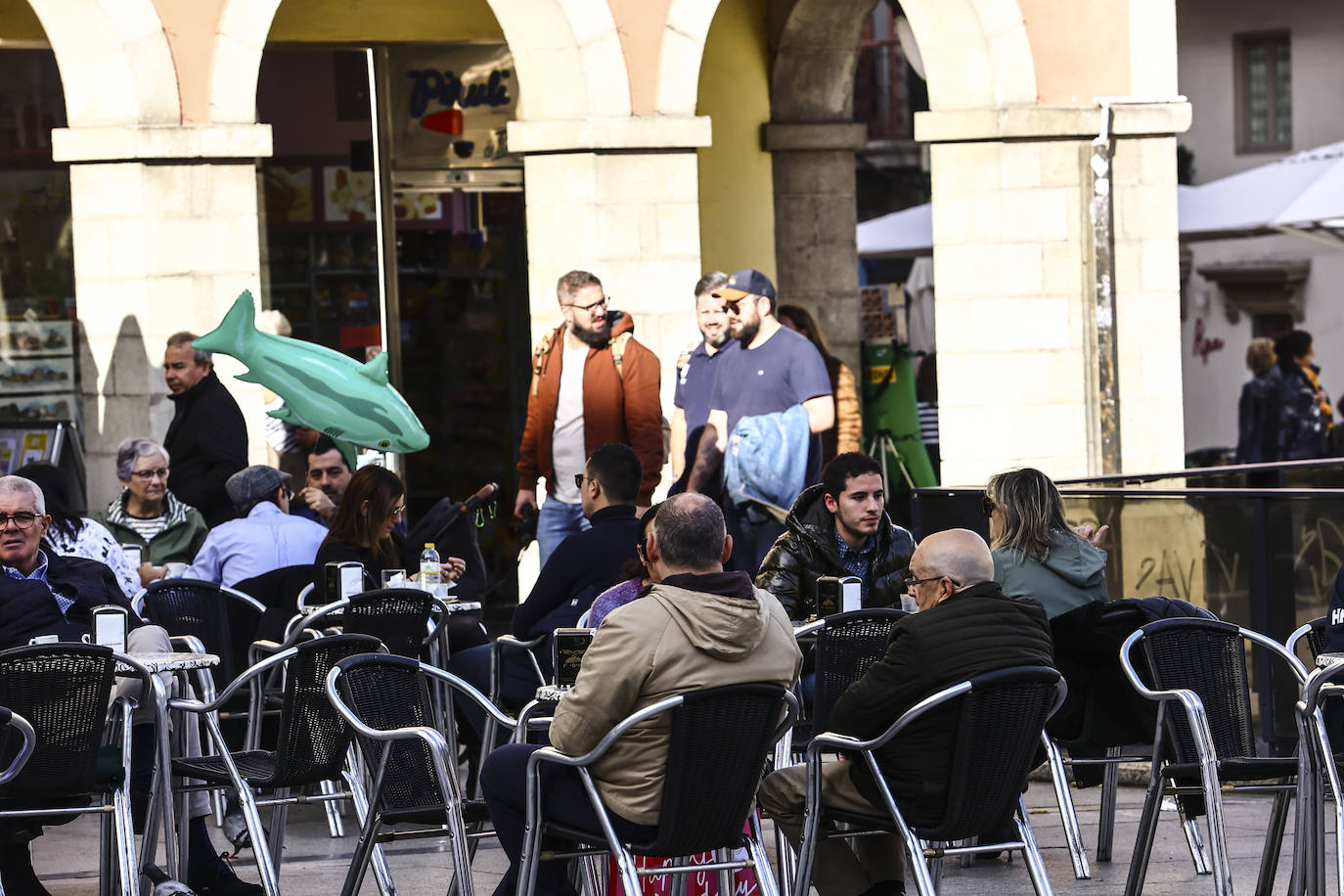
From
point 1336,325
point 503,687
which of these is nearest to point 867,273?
point 1336,325

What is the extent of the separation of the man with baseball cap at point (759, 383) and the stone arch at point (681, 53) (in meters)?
2.37

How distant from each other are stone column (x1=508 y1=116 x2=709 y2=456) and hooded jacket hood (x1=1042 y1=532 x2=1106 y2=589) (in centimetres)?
503

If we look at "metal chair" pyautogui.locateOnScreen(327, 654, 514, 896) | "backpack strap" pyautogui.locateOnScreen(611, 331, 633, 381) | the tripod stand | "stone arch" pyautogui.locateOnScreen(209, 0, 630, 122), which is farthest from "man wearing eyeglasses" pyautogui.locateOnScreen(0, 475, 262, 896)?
the tripod stand

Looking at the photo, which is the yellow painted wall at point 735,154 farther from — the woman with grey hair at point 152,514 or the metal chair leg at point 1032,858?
the metal chair leg at point 1032,858

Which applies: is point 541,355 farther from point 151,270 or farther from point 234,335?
point 151,270

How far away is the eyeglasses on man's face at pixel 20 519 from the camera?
24.5 feet

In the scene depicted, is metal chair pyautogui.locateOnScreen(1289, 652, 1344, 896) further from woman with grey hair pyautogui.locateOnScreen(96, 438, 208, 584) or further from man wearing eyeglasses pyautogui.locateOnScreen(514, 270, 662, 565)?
woman with grey hair pyautogui.locateOnScreen(96, 438, 208, 584)

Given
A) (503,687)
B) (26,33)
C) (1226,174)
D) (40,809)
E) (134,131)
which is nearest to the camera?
(40,809)

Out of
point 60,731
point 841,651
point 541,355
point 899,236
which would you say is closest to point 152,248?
point 541,355

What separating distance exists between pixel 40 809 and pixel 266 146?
20.4ft

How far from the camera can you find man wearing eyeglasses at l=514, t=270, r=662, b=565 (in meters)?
11.0

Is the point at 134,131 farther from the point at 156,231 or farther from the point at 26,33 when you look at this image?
the point at 26,33

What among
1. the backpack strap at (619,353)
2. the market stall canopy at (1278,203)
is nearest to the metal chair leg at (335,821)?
the backpack strap at (619,353)

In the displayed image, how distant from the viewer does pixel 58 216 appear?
14031 mm
